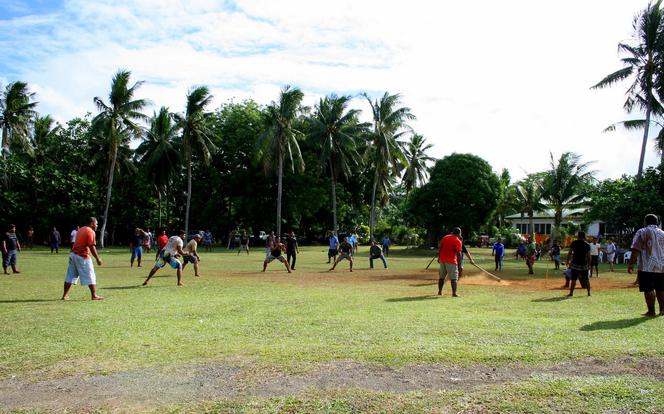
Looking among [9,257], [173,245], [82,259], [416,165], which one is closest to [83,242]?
[82,259]

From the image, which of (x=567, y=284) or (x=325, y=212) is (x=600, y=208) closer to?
(x=567, y=284)

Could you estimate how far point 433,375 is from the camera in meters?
6.02

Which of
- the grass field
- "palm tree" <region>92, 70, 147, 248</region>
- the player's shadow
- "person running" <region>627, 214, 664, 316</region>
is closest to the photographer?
the grass field

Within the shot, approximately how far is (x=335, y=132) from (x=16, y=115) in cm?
2540

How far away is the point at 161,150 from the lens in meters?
47.1

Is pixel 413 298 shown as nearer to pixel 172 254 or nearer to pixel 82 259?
pixel 172 254

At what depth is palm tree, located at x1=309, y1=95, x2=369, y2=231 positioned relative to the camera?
1868 inches

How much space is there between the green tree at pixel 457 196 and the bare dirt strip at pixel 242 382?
43010mm

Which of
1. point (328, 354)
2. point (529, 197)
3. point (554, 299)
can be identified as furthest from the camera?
point (529, 197)

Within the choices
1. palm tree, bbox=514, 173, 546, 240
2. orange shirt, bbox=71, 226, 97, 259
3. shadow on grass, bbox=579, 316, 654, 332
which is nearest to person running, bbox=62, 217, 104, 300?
orange shirt, bbox=71, 226, 97, 259

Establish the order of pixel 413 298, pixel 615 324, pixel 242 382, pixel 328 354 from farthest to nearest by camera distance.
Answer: pixel 413 298
pixel 615 324
pixel 328 354
pixel 242 382

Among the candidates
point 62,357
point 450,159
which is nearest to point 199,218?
point 450,159

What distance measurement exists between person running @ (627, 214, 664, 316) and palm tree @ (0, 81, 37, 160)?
46222 millimetres

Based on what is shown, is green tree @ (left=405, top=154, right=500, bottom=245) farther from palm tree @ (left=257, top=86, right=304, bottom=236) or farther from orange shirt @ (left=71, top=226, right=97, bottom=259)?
orange shirt @ (left=71, top=226, right=97, bottom=259)
